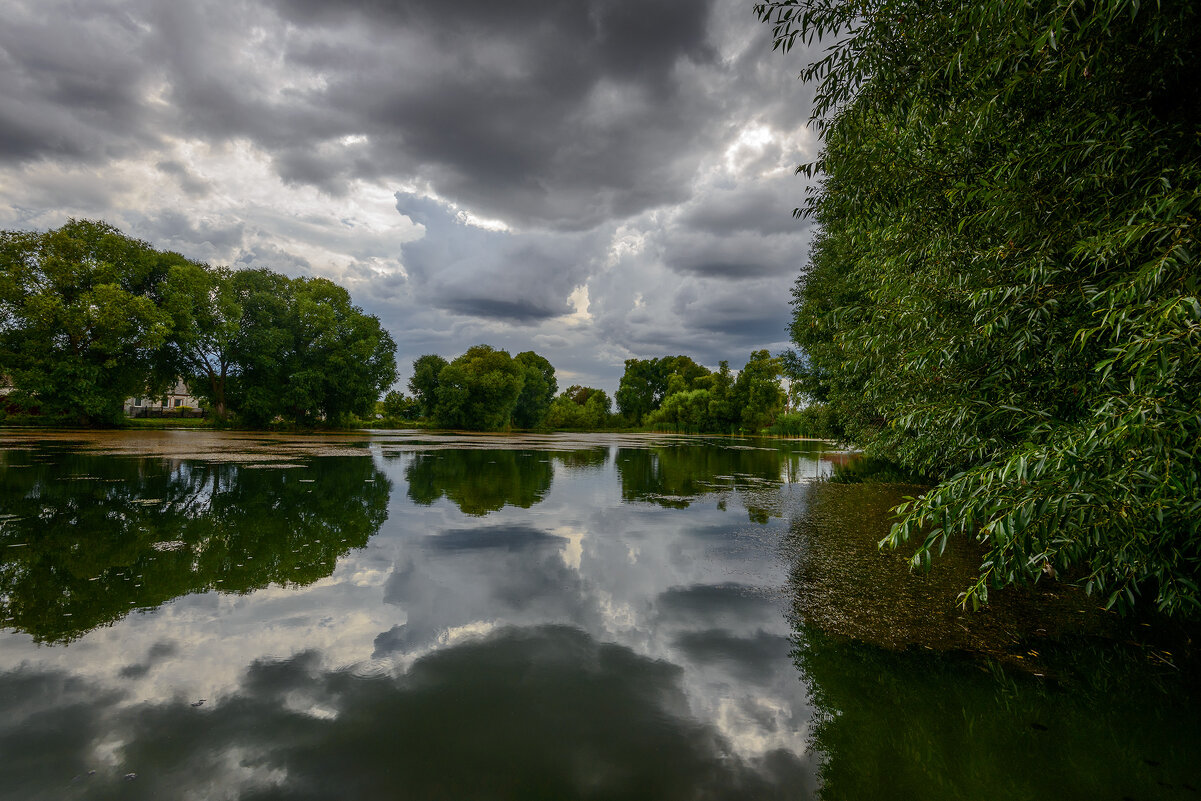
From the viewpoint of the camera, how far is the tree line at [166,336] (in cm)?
3556

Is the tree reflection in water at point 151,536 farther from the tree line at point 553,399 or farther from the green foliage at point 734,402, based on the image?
the green foliage at point 734,402

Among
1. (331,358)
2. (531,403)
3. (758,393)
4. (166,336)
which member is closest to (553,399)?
(531,403)

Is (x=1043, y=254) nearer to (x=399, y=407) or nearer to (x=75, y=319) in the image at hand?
(x=75, y=319)

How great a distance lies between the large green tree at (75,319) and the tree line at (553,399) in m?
33.8

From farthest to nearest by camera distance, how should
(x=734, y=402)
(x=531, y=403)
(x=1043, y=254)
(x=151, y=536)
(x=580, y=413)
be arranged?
(x=580, y=413) → (x=531, y=403) → (x=734, y=402) → (x=151, y=536) → (x=1043, y=254)

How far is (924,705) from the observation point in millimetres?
4172

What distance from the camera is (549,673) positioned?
4.63m

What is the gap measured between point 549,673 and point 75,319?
1924 inches

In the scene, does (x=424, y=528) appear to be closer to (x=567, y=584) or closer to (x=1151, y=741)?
(x=567, y=584)

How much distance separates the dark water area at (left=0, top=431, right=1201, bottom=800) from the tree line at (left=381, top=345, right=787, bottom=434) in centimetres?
5986

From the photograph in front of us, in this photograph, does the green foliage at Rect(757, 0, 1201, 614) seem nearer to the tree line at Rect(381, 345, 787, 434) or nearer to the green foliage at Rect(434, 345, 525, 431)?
the tree line at Rect(381, 345, 787, 434)

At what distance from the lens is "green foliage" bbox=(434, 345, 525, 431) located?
69812 mm

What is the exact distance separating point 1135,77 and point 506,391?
70.5 m

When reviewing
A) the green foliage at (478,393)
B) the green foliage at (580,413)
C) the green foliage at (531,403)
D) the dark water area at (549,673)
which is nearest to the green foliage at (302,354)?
the green foliage at (478,393)
